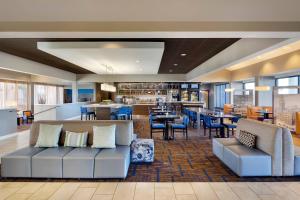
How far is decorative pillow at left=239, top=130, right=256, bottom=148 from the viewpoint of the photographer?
404 cm

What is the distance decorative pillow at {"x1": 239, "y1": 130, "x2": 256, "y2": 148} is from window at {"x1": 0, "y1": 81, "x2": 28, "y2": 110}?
1143cm

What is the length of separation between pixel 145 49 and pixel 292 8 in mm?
3391

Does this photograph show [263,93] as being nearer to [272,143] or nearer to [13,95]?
[272,143]

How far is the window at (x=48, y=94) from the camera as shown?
13.3m

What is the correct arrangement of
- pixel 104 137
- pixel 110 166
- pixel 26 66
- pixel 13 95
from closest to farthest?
pixel 110 166 < pixel 104 137 < pixel 26 66 < pixel 13 95

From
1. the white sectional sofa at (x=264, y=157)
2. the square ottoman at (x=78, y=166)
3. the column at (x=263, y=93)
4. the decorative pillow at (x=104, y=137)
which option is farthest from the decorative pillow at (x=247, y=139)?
the column at (x=263, y=93)

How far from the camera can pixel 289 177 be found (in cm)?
363

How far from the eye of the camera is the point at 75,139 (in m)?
4.09

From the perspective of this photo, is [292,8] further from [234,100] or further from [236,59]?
[234,100]

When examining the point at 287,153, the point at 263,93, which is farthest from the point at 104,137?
the point at 263,93

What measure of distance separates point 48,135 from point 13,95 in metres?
9.06

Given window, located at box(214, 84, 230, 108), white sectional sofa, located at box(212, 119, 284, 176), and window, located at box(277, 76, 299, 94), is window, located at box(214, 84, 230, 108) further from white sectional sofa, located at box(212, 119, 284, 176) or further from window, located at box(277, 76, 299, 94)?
white sectional sofa, located at box(212, 119, 284, 176)

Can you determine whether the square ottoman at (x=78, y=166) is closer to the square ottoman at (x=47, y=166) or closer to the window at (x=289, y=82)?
the square ottoman at (x=47, y=166)

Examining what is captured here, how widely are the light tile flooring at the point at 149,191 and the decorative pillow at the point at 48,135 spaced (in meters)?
0.85
